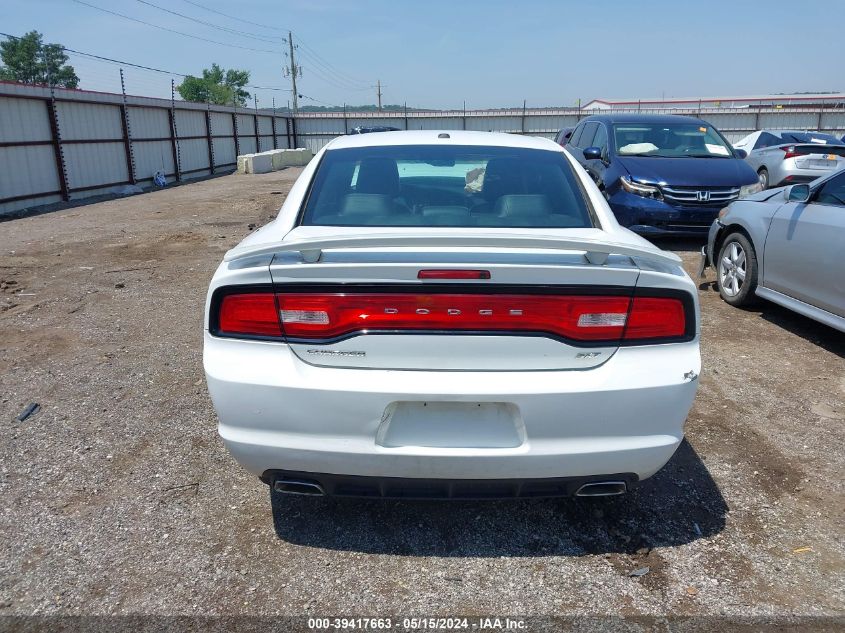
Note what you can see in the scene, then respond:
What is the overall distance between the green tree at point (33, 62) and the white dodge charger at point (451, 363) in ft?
288

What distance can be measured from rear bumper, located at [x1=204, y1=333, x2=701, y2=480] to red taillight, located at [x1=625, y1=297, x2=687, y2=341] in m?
0.05

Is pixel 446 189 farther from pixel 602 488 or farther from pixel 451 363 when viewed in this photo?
pixel 602 488

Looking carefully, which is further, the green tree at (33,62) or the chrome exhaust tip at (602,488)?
the green tree at (33,62)

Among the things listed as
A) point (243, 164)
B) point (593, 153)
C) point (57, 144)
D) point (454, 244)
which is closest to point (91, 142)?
point (57, 144)

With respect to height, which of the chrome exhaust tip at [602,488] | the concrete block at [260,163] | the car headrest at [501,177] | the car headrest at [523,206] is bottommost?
the chrome exhaust tip at [602,488]

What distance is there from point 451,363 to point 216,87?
335 feet

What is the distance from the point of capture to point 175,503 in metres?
2.89

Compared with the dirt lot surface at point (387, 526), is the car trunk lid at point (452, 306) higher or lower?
higher

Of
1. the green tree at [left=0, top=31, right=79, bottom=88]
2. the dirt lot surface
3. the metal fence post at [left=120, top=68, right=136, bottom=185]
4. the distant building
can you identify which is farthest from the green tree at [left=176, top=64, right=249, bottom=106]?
the dirt lot surface

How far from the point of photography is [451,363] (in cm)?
214

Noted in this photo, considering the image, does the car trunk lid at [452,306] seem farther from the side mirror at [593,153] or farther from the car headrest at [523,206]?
A: the side mirror at [593,153]

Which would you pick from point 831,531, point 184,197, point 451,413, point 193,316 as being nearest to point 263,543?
point 451,413

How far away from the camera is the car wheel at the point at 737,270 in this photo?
18.3 feet

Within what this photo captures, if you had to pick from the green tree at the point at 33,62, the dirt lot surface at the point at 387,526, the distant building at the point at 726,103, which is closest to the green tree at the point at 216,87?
the green tree at the point at 33,62
